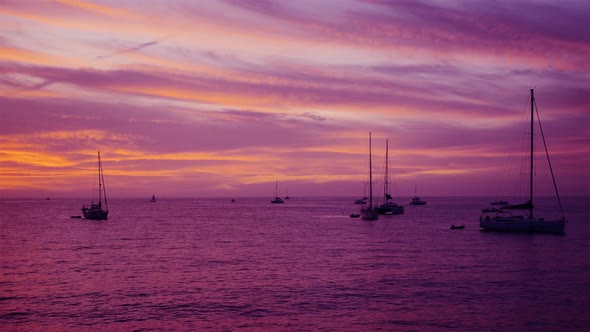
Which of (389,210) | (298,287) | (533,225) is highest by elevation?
(533,225)

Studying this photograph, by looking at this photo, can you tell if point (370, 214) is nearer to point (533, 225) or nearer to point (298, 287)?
point (533, 225)

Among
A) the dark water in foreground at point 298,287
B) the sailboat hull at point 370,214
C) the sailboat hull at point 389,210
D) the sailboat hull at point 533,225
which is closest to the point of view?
the dark water in foreground at point 298,287

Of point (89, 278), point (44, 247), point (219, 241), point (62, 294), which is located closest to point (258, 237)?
point (219, 241)

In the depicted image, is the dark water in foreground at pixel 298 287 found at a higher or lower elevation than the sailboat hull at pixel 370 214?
lower

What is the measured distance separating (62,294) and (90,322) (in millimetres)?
8418

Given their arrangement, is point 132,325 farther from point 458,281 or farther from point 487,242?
point 487,242

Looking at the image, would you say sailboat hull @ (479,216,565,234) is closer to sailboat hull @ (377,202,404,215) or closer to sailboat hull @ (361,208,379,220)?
sailboat hull @ (361,208,379,220)

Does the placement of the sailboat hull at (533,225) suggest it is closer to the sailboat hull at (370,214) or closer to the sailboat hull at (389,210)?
the sailboat hull at (370,214)

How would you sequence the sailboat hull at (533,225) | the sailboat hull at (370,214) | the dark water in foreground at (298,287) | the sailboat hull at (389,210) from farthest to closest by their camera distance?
the sailboat hull at (389,210)
the sailboat hull at (370,214)
the sailboat hull at (533,225)
the dark water in foreground at (298,287)

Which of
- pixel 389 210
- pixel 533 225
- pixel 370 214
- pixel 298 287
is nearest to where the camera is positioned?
pixel 298 287

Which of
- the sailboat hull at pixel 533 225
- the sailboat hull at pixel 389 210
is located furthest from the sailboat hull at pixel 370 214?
the sailboat hull at pixel 533 225

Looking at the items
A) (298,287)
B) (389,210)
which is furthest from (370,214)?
(298,287)

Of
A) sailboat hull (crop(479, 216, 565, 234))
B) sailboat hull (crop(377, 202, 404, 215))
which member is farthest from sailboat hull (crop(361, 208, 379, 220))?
sailboat hull (crop(479, 216, 565, 234))

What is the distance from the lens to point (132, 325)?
26234 millimetres
